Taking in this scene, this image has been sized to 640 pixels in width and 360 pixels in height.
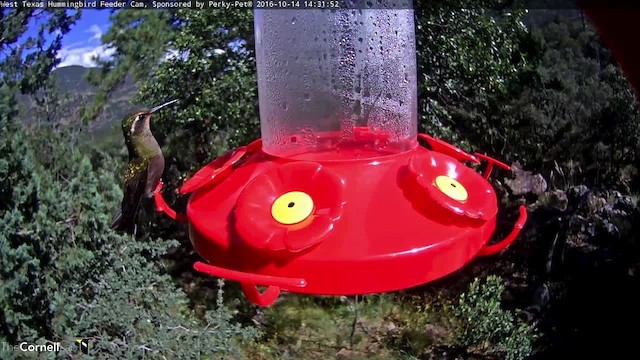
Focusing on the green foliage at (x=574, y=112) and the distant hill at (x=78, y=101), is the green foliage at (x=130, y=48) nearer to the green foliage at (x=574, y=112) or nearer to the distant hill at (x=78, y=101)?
the distant hill at (x=78, y=101)

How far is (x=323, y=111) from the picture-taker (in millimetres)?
1504

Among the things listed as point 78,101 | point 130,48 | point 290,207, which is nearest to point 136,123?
point 290,207

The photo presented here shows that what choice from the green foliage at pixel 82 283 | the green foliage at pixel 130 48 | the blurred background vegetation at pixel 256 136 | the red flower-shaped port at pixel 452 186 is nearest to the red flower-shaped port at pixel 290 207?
the red flower-shaped port at pixel 452 186

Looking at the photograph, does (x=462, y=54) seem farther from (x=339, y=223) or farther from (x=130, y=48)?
(x=339, y=223)

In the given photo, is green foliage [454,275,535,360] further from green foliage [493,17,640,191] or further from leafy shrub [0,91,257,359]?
leafy shrub [0,91,257,359]

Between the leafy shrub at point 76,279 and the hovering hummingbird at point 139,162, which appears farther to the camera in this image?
the leafy shrub at point 76,279

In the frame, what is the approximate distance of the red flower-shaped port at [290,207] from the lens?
1.01 meters

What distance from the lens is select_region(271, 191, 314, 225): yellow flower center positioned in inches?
44.0

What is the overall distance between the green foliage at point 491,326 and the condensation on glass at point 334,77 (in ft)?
9.27

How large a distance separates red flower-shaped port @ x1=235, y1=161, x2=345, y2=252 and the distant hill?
3259 millimetres

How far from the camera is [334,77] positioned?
1472 mm

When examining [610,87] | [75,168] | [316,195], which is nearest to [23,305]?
[75,168]

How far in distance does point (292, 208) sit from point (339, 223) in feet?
0.43

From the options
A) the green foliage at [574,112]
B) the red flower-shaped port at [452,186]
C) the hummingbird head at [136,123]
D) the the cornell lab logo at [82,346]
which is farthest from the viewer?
the green foliage at [574,112]
